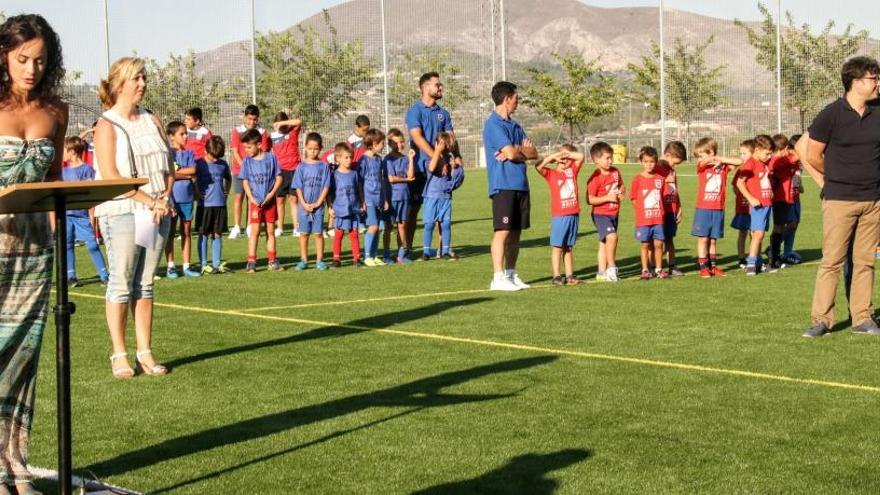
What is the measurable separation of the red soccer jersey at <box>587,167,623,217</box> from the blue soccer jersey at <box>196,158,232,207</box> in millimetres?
4798

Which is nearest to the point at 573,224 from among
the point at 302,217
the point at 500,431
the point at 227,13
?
the point at 302,217

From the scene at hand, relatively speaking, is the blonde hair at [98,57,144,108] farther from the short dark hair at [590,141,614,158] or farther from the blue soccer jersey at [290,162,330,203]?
the blue soccer jersey at [290,162,330,203]

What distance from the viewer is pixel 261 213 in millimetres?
16469

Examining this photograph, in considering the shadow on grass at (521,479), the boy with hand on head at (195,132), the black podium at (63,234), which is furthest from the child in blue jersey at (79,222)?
the black podium at (63,234)

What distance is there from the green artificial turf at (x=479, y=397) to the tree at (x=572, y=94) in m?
52.9

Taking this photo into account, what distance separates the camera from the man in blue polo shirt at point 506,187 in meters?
13.6

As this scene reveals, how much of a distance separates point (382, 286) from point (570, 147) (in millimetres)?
2591

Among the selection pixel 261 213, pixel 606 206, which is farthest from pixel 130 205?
pixel 261 213

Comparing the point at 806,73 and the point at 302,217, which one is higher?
the point at 806,73

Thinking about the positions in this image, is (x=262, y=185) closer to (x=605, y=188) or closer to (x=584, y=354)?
(x=605, y=188)

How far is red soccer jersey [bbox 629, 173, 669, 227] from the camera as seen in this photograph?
14711 millimetres

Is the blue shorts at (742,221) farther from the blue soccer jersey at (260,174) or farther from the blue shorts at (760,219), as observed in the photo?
the blue soccer jersey at (260,174)

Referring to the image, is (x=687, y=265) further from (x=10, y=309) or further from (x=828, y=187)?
(x=10, y=309)

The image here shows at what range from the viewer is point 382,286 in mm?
14422
